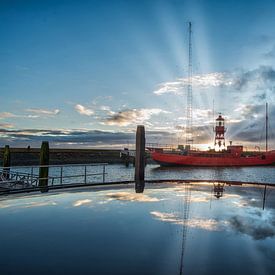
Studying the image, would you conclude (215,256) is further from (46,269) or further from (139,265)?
(46,269)

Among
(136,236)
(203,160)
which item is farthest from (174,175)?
(136,236)

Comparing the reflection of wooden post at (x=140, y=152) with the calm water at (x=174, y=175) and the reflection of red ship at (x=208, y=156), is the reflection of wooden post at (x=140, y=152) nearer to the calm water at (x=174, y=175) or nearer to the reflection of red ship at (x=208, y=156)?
the calm water at (x=174, y=175)

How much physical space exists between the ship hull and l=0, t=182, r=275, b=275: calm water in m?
50.7

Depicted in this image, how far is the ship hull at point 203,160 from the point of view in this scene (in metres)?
59.3

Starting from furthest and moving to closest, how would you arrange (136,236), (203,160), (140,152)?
(203,160), (140,152), (136,236)

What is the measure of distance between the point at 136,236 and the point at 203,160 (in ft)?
192

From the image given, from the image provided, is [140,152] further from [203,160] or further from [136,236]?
[203,160]

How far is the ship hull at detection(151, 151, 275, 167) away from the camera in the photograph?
5934cm

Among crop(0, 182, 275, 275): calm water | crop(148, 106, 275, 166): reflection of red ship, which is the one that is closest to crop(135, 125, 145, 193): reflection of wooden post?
crop(0, 182, 275, 275): calm water

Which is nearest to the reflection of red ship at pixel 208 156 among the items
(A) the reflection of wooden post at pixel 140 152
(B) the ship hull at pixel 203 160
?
(B) the ship hull at pixel 203 160

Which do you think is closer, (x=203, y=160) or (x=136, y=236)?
(x=136, y=236)

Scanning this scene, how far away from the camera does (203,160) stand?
203ft

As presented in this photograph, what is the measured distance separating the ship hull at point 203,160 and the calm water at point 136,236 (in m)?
50.7

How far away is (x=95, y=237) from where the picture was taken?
5.12 m
